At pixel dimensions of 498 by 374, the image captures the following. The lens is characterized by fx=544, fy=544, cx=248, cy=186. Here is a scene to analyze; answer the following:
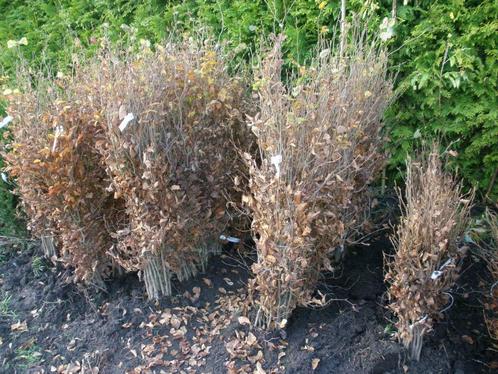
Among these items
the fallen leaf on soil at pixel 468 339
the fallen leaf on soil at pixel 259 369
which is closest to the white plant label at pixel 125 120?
the fallen leaf on soil at pixel 259 369

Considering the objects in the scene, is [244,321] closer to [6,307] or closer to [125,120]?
[125,120]

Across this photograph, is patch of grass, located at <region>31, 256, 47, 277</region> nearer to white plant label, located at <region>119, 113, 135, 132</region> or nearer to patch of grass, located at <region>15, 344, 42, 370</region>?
patch of grass, located at <region>15, 344, 42, 370</region>

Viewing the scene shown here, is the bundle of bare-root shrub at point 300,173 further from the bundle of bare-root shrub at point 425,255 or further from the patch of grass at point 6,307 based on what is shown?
A: the patch of grass at point 6,307

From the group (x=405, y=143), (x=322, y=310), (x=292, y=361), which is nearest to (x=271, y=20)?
(x=405, y=143)

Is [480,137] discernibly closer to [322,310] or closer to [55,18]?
[322,310]

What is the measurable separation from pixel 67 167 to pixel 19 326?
118 centimetres

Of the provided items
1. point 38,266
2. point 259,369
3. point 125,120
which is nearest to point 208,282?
point 259,369

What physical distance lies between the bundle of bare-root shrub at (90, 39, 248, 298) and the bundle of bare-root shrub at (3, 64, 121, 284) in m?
0.17

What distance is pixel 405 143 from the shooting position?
13.8 ft

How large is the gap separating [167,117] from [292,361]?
1517mm

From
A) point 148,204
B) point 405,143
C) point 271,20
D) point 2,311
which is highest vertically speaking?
point 271,20

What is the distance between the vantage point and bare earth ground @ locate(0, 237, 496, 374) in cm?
298

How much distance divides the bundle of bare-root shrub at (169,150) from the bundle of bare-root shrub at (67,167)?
17 cm

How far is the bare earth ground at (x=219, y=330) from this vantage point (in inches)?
117
